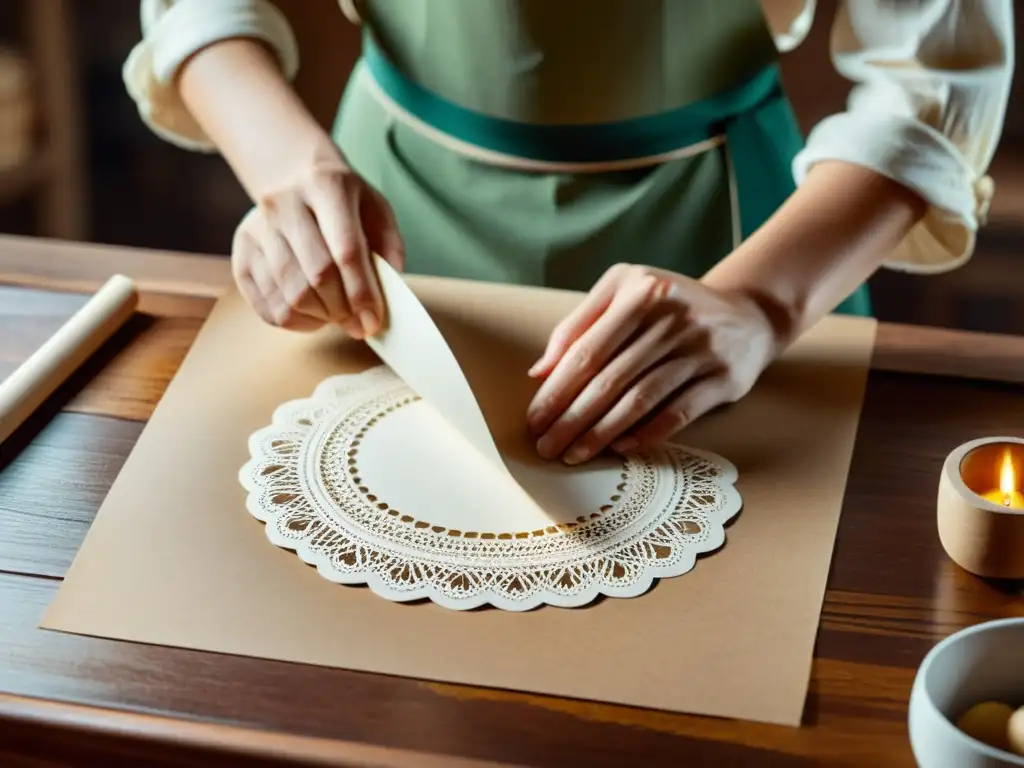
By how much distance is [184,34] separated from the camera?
103cm

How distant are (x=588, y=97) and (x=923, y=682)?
2.01ft

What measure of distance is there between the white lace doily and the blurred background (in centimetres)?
157

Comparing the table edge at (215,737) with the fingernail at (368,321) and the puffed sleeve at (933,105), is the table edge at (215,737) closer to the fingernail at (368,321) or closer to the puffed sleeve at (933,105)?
the fingernail at (368,321)

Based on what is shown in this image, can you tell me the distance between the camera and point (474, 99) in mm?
1025

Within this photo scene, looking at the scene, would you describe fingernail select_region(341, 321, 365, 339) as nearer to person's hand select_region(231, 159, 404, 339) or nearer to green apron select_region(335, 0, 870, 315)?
person's hand select_region(231, 159, 404, 339)

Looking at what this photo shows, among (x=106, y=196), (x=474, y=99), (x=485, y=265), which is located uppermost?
(x=474, y=99)

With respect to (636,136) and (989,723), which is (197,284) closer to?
(636,136)

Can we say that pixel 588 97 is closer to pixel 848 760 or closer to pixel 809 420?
pixel 809 420

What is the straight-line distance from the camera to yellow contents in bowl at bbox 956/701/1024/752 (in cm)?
52

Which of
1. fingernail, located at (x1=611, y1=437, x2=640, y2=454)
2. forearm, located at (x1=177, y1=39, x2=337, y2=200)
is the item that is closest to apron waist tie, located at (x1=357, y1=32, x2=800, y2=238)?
forearm, located at (x1=177, y1=39, x2=337, y2=200)

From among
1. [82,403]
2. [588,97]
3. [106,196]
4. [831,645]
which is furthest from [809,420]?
[106,196]

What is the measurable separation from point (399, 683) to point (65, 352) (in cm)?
40

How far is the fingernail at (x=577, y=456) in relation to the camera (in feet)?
2.52

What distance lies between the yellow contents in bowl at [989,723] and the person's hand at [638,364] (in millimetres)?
294
